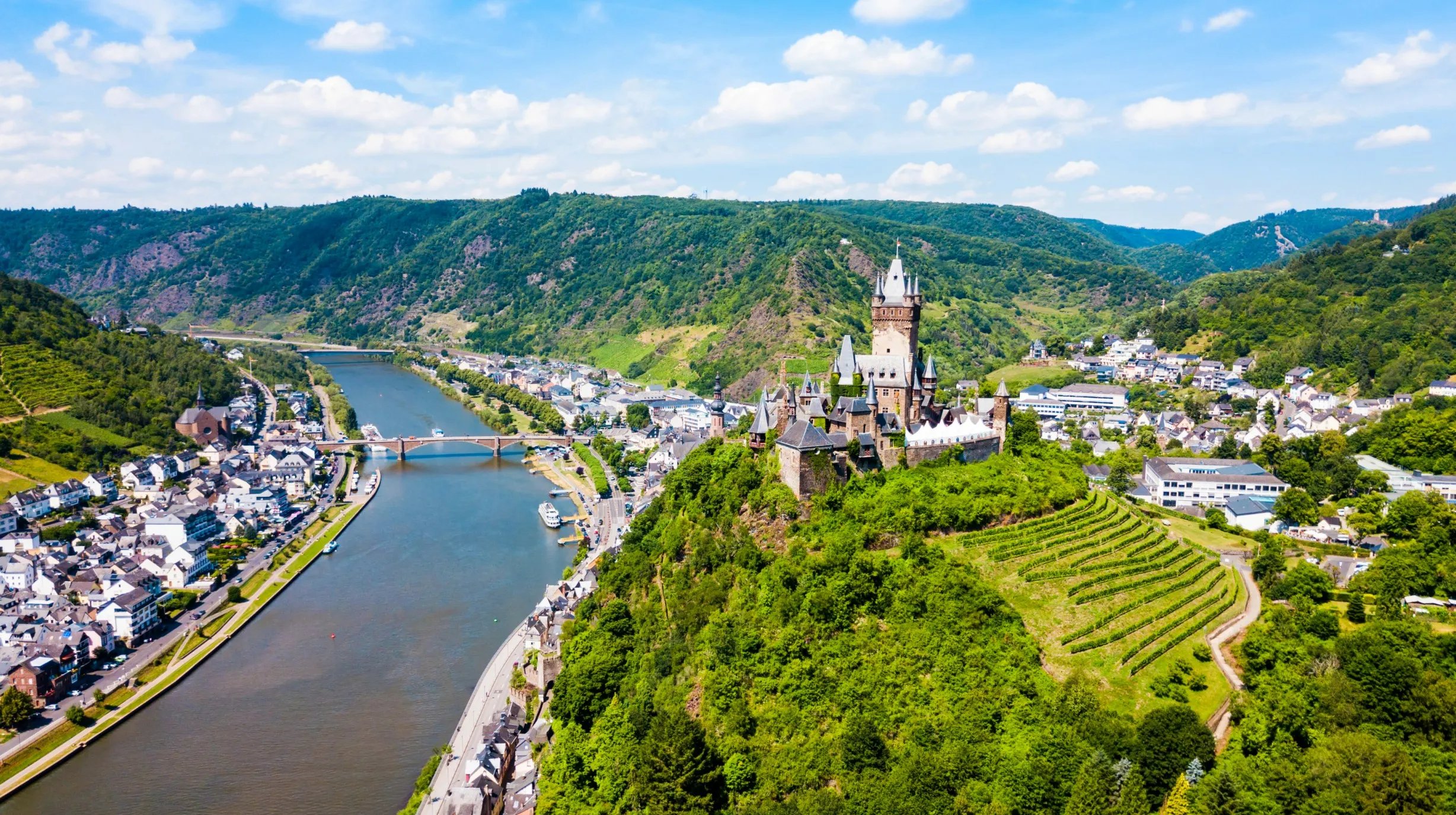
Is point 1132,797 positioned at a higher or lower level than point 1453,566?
lower

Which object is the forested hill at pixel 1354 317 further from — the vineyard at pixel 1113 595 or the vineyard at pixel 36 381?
the vineyard at pixel 36 381

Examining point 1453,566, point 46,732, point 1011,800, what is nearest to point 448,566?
point 46,732

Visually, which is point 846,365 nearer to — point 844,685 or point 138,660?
point 844,685

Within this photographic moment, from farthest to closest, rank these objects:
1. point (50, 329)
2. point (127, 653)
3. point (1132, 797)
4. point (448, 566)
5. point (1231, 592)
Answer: point (50, 329), point (448, 566), point (127, 653), point (1231, 592), point (1132, 797)

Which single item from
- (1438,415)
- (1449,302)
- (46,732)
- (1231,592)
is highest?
(1449,302)

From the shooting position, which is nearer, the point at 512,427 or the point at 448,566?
the point at 448,566

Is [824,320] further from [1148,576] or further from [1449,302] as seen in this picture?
[1148,576]

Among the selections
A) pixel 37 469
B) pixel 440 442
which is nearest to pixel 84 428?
pixel 37 469
